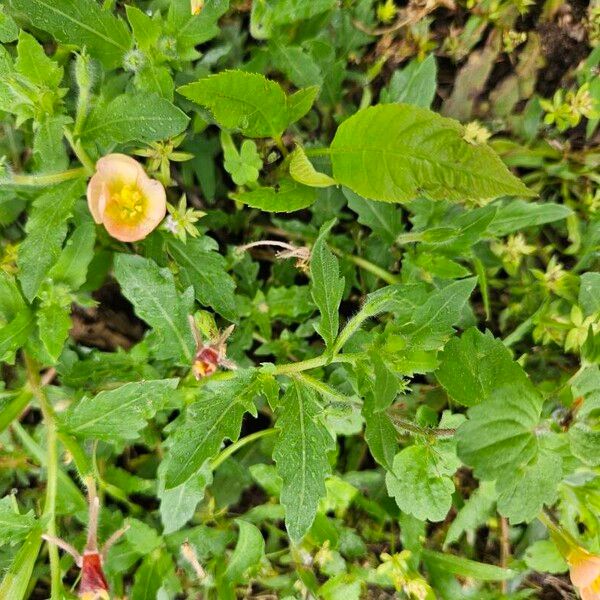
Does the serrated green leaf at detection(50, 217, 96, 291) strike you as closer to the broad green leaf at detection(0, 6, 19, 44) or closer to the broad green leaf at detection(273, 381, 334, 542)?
the broad green leaf at detection(0, 6, 19, 44)

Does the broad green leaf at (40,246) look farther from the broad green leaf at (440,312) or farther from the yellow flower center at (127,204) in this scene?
the broad green leaf at (440,312)

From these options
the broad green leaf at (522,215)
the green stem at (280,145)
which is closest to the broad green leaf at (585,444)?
the broad green leaf at (522,215)

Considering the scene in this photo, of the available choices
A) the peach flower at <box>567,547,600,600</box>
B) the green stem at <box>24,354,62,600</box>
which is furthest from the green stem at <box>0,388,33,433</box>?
the peach flower at <box>567,547,600,600</box>

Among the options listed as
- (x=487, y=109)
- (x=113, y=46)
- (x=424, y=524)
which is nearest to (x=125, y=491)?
(x=424, y=524)

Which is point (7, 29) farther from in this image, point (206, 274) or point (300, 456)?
point (300, 456)

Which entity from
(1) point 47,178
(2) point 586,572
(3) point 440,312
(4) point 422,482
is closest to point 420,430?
(4) point 422,482

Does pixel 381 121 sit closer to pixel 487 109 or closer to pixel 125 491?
pixel 487 109
